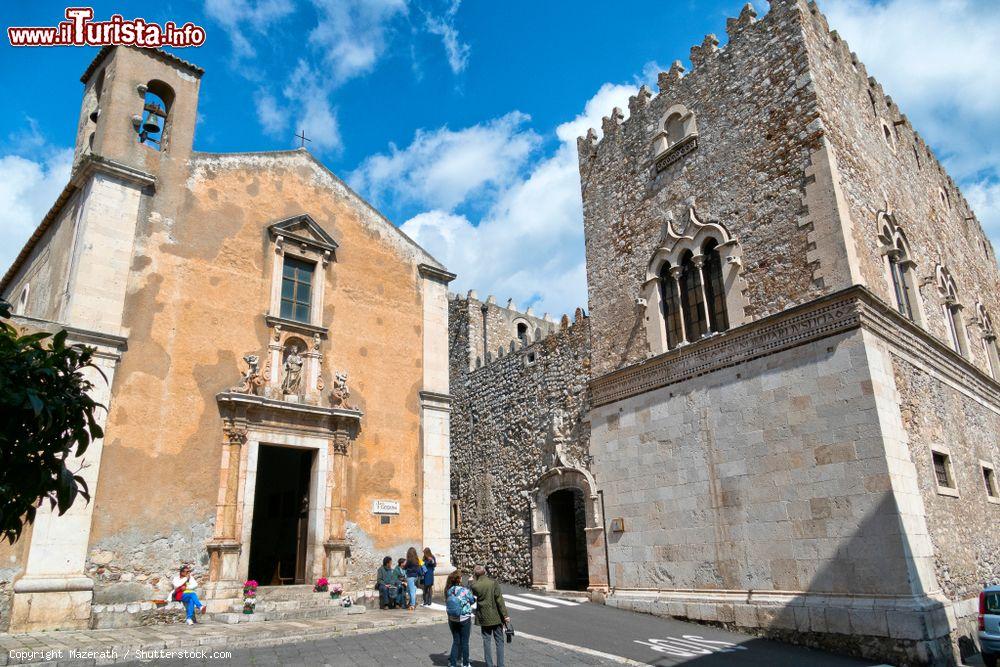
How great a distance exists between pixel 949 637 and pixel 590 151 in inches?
515

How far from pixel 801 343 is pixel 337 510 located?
9.03m

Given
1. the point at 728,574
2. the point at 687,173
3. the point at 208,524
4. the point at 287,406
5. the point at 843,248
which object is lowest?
the point at 728,574

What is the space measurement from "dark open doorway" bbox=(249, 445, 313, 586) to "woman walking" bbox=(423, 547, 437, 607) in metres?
3.10

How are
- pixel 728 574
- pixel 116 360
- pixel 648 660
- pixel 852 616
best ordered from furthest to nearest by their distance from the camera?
pixel 728 574, pixel 116 360, pixel 852 616, pixel 648 660

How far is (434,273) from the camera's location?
16109 mm

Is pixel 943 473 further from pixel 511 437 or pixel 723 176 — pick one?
pixel 511 437

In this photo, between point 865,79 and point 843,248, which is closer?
point 843,248

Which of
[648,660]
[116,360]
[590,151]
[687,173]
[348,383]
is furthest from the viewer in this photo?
[590,151]

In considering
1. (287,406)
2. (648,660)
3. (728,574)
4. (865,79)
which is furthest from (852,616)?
(865,79)

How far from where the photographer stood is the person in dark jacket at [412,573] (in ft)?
41.1

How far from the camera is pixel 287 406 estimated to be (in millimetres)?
12672

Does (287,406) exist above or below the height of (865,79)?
below

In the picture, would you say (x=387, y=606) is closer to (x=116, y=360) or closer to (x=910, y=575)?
(x=116, y=360)

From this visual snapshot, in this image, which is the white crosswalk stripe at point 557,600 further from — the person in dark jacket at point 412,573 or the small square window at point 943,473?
the small square window at point 943,473
